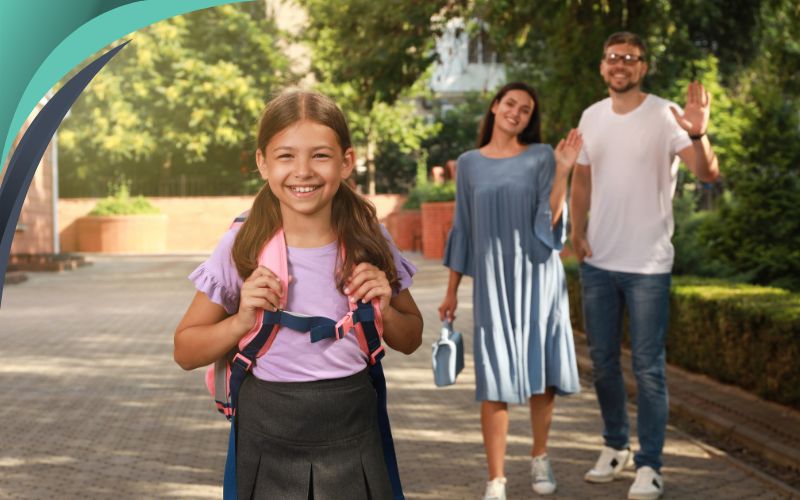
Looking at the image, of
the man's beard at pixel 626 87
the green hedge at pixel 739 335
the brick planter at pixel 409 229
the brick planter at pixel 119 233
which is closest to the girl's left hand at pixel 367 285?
the man's beard at pixel 626 87

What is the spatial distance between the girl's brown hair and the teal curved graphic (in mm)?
411

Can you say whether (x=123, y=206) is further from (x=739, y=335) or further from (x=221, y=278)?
(x=221, y=278)

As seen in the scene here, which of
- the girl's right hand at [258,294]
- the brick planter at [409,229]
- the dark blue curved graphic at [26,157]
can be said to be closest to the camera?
the dark blue curved graphic at [26,157]

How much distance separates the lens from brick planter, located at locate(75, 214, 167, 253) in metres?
41.8

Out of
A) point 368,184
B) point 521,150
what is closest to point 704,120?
point 521,150

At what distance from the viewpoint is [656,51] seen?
17750 millimetres

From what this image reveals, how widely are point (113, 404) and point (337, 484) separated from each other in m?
6.47

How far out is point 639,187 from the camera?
5.95 metres

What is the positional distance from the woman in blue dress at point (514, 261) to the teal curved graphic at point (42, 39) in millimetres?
3070

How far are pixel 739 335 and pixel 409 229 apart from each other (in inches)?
1112

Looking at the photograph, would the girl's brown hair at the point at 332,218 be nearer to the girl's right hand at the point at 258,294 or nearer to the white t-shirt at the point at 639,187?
the girl's right hand at the point at 258,294

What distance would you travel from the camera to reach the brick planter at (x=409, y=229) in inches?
1446

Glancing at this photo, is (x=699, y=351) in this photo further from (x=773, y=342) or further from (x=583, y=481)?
(x=583, y=481)

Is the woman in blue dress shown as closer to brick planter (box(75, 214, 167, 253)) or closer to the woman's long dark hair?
the woman's long dark hair
